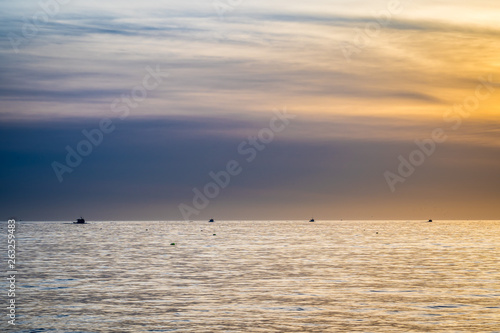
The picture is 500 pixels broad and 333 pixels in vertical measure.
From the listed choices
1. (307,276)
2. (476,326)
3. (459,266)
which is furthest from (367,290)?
(459,266)

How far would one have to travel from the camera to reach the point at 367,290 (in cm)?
6450

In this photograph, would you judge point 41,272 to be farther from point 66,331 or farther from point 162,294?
point 66,331

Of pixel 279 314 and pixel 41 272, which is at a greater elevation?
pixel 41 272

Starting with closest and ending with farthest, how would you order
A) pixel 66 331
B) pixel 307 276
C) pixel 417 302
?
pixel 66 331, pixel 417 302, pixel 307 276

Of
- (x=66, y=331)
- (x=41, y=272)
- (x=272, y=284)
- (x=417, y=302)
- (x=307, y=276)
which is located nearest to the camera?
(x=66, y=331)

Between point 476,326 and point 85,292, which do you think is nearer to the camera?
point 476,326

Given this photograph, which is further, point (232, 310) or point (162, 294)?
point (162, 294)

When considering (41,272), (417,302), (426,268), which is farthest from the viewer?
(426,268)

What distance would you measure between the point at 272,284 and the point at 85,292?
19.3 meters

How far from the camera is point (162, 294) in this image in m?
61.8

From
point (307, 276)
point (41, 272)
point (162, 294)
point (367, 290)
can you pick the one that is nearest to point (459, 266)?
point (307, 276)

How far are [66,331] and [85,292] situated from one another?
19.3 metres

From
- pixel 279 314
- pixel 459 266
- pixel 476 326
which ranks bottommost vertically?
pixel 476 326

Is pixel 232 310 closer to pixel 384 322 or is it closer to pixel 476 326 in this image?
pixel 384 322
